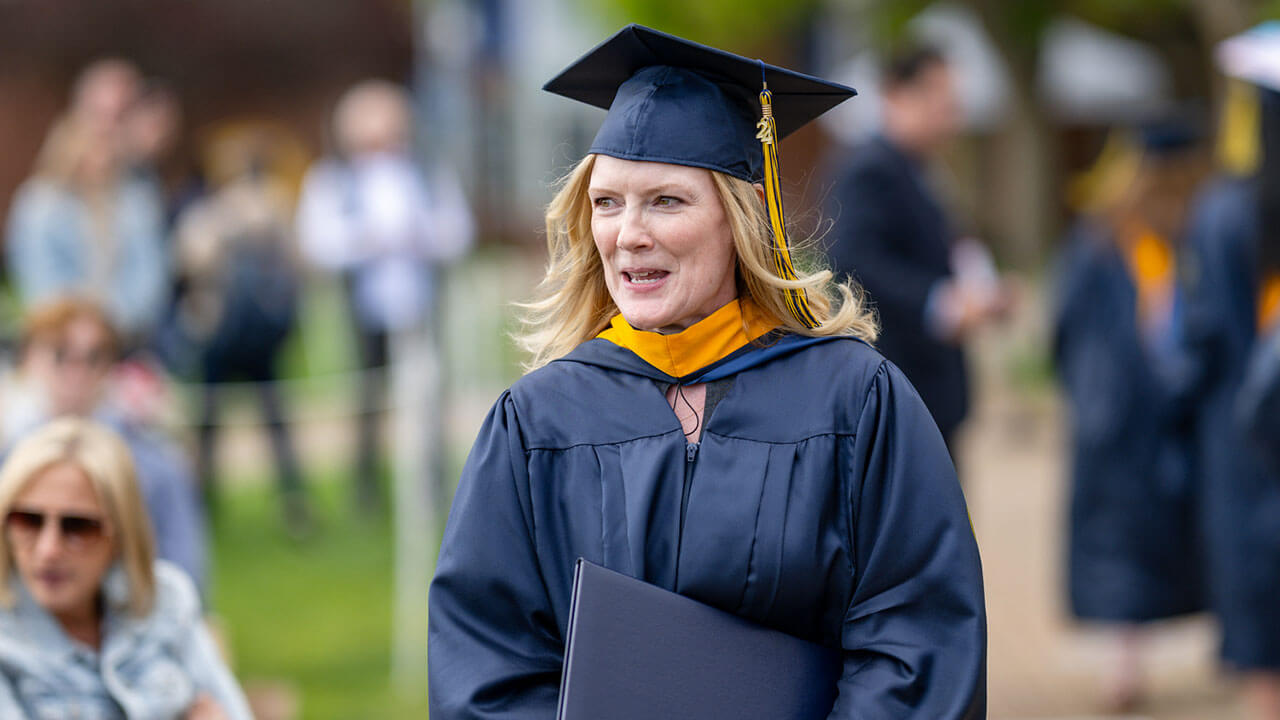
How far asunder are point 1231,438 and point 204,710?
3655 millimetres

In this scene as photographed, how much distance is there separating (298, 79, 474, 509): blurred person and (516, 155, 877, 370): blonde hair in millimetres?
5535

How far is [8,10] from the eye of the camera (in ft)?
49.4

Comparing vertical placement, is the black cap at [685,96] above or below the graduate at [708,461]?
above

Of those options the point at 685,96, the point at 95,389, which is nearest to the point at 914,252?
the point at 95,389

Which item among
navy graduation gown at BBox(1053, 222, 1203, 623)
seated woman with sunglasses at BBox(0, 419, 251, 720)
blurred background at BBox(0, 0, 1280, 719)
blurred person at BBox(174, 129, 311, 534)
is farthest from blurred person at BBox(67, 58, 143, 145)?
navy graduation gown at BBox(1053, 222, 1203, 623)

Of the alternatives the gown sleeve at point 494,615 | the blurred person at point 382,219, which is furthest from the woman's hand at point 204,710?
the blurred person at point 382,219

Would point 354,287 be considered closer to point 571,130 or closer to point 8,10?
point 8,10

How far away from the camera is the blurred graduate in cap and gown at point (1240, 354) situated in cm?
488

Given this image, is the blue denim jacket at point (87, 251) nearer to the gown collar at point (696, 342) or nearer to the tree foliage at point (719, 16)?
the gown collar at point (696, 342)

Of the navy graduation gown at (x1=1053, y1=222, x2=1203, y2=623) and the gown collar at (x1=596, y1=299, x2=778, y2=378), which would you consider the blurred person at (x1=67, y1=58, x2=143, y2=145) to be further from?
the gown collar at (x1=596, y1=299, x2=778, y2=378)

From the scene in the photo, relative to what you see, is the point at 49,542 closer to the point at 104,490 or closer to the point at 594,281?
the point at 104,490

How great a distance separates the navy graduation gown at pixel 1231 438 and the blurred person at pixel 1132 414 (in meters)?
0.57

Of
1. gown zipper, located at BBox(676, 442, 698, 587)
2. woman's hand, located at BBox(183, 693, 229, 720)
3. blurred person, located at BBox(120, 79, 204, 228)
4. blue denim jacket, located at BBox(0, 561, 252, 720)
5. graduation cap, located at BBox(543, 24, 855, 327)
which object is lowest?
woman's hand, located at BBox(183, 693, 229, 720)

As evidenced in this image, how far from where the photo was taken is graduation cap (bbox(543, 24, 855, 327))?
2.33 metres
